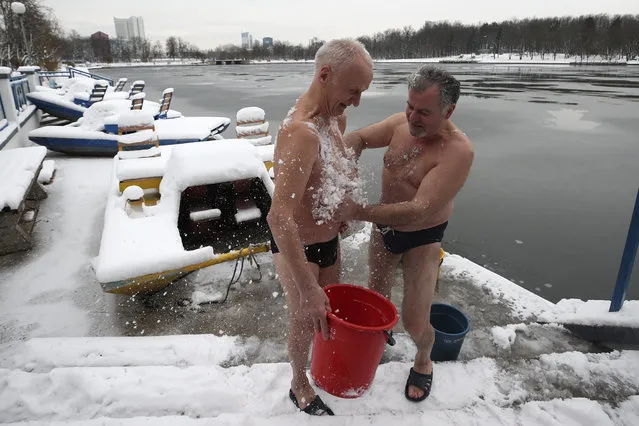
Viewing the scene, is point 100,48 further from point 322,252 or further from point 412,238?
point 412,238

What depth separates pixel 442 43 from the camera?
93375mm

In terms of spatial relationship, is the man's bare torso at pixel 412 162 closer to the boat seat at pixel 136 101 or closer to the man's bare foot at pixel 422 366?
the man's bare foot at pixel 422 366

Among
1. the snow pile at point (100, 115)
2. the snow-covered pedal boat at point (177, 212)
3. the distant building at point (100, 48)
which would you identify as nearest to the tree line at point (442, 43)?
the distant building at point (100, 48)

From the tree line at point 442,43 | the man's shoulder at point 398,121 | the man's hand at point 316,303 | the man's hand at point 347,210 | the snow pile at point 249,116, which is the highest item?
the tree line at point 442,43

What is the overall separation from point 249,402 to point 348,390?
56cm

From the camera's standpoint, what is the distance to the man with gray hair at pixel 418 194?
1.90m

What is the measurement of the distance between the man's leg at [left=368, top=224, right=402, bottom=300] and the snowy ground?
0.51 m

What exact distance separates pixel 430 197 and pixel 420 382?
110 centimetres

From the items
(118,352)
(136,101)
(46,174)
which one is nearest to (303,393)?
(118,352)

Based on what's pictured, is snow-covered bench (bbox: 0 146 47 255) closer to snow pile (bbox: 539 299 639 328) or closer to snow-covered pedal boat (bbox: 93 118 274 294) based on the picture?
snow-covered pedal boat (bbox: 93 118 274 294)

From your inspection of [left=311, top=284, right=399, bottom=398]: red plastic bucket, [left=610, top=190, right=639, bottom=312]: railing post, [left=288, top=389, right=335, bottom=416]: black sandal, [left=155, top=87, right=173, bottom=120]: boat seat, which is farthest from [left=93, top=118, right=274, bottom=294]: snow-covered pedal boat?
[left=155, top=87, right=173, bottom=120]: boat seat

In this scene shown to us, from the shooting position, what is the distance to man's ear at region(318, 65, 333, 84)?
5.36 feet

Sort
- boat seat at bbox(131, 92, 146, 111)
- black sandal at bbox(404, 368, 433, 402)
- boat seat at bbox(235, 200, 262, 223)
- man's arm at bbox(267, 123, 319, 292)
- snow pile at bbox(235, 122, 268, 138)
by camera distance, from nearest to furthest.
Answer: man's arm at bbox(267, 123, 319, 292), black sandal at bbox(404, 368, 433, 402), boat seat at bbox(235, 200, 262, 223), snow pile at bbox(235, 122, 268, 138), boat seat at bbox(131, 92, 146, 111)

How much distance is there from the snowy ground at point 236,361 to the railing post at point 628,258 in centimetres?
13
